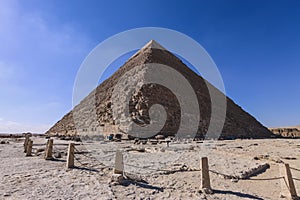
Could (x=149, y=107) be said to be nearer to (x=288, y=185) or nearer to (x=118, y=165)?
(x=118, y=165)

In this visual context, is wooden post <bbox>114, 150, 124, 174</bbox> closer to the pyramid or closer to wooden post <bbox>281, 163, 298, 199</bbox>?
wooden post <bbox>281, 163, 298, 199</bbox>

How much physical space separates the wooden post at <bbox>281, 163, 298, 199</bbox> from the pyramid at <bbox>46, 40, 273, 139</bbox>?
685 inches

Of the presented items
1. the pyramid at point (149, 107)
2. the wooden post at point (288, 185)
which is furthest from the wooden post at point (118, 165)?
the pyramid at point (149, 107)

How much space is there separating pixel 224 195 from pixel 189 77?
127 feet

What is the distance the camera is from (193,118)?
2777 cm

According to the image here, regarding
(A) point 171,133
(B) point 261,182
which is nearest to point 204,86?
(A) point 171,133

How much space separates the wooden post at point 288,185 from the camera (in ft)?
12.0

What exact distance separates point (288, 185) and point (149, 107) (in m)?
19.6

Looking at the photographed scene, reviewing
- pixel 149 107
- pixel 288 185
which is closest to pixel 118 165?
pixel 288 185

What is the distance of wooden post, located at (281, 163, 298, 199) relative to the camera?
3.67 metres

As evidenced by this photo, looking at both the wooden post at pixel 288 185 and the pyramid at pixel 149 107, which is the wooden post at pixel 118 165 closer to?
the wooden post at pixel 288 185

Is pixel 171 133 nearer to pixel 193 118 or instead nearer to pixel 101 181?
pixel 193 118

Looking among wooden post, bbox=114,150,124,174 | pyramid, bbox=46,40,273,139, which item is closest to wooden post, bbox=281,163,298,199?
wooden post, bbox=114,150,124,174

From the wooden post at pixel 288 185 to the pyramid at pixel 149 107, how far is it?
17.4 meters
